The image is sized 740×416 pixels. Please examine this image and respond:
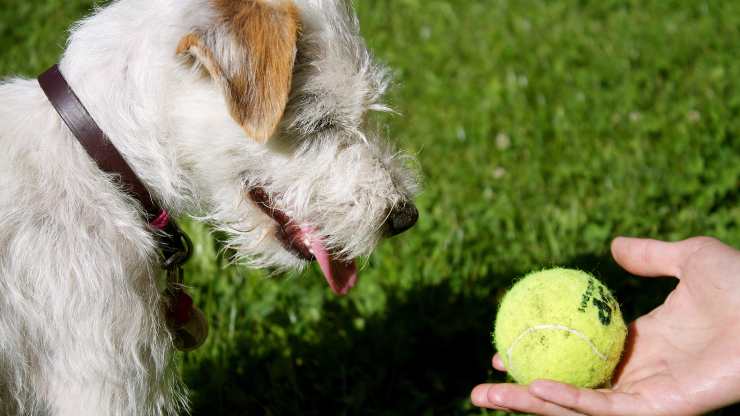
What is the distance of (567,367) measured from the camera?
3084 millimetres

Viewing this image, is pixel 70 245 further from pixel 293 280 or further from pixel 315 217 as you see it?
pixel 293 280

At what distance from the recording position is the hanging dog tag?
3.24 metres

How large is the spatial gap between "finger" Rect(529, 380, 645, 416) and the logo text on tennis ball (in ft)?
1.17

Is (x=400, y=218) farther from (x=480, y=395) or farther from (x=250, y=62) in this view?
(x=250, y=62)

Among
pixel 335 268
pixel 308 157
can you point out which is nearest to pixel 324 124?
pixel 308 157

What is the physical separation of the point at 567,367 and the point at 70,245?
6.52 ft

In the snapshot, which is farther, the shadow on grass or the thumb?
the shadow on grass

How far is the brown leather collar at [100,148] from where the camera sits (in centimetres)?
281

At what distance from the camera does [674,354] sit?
10.3ft

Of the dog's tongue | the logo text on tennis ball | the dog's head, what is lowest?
the logo text on tennis ball

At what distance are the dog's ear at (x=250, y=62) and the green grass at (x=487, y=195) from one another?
3.02 ft

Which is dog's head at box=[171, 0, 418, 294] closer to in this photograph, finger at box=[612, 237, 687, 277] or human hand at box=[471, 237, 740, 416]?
human hand at box=[471, 237, 740, 416]

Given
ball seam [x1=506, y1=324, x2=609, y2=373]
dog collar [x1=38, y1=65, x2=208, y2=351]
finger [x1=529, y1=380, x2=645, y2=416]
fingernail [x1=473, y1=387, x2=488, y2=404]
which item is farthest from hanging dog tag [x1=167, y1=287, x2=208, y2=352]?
finger [x1=529, y1=380, x2=645, y2=416]

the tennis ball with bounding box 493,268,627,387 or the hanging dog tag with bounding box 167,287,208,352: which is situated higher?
the hanging dog tag with bounding box 167,287,208,352
